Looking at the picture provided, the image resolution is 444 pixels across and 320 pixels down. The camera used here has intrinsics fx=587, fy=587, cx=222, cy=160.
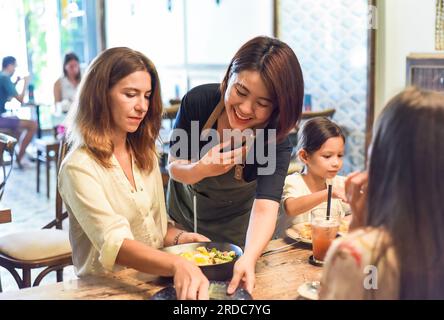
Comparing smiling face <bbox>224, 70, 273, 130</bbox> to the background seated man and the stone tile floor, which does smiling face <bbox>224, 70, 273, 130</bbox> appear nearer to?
the stone tile floor

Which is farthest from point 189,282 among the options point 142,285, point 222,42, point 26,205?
point 222,42

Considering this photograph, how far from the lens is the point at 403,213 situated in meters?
0.99

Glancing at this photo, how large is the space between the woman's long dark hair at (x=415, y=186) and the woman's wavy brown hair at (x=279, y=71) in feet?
2.44

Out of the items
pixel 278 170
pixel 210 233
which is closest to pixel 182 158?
pixel 210 233

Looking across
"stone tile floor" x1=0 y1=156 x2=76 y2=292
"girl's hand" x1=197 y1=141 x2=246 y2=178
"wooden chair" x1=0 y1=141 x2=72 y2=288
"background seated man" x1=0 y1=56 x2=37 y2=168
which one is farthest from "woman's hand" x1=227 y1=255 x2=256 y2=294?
"background seated man" x1=0 y1=56 x2=37 y2=168

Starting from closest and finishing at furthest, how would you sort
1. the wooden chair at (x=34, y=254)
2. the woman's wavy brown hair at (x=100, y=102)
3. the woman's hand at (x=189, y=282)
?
the woman's hand at (x=189, y=282) → the woman's wavy brown hair at (x=100, y=102) → the wooden chair at (x=34, y=254)

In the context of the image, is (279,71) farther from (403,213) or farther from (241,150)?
(403,213)

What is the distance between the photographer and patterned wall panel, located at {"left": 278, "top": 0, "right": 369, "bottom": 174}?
15.4ft

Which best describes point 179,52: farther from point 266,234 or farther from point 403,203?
point 403,203

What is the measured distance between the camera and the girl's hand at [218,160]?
1836 millimetres

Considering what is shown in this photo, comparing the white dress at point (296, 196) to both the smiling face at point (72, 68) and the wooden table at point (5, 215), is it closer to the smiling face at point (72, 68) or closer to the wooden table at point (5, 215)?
the wooden table at point (5, 215)

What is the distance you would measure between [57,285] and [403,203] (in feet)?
3.02

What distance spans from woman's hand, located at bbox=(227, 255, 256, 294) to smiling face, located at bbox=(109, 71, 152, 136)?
555 mm

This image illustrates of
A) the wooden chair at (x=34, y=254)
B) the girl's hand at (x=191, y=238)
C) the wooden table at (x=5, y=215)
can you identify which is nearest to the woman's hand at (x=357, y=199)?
the girl's hand at (x=191, y=238)
